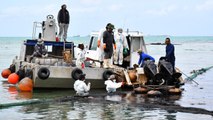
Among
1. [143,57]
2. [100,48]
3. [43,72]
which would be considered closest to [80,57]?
[43,72]

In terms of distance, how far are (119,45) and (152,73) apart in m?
3.31

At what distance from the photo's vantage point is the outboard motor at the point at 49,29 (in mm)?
22188

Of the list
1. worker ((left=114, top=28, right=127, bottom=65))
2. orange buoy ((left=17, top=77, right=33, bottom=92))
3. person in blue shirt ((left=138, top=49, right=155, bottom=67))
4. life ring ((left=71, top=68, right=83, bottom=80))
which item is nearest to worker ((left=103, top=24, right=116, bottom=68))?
worker ((left=114, top=28, right=127, bottom=65))

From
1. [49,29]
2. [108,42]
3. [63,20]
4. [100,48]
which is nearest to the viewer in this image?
[108,42]

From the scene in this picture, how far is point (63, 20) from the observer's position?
22.0m

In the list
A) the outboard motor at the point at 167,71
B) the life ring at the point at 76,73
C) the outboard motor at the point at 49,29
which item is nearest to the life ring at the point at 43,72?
the life ring at the point at 76,73

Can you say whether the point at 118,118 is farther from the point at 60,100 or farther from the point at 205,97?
the point at 205,97

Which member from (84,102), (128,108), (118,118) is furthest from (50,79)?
(118,118)

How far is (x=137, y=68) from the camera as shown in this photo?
19125 millimetres

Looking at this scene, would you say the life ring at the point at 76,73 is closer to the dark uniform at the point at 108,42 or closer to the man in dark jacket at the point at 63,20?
the dark uniform at the point at 108,42

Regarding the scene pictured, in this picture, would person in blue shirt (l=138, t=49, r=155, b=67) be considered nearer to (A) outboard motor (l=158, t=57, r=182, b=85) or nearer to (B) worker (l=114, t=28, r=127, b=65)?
(A) outboard motor (l=158, t=57, r=182, b=85)

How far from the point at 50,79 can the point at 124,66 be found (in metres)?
4.26

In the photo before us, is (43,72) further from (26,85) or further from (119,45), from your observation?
(119,45)

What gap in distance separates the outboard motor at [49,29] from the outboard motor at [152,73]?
18.2 feet
